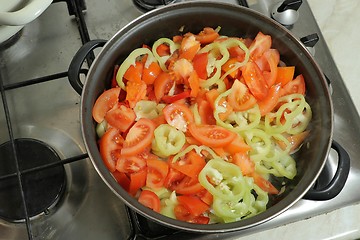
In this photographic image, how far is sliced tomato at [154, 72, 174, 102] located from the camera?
37.6 inches

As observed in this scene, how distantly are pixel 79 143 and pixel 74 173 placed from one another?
0.06 m

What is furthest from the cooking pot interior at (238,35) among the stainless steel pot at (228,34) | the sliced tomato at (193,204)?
the sliced tomato at (193,204)

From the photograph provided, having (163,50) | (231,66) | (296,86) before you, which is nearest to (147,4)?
(163,50)

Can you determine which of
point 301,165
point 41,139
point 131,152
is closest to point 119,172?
point 131,152

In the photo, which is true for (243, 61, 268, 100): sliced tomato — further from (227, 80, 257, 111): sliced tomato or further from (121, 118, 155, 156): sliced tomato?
(121, 118, 155, 156): sliced tomato

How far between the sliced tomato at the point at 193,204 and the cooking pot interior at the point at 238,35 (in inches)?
3.9

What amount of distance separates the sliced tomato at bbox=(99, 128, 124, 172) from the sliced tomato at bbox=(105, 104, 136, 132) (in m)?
0.01

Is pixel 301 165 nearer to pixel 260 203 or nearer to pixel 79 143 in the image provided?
pixel 260 203

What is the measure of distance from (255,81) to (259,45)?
71mm

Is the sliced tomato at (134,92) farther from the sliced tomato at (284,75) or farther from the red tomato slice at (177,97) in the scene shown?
the sliced tomato at (284,75)

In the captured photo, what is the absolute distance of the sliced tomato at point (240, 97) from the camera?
0.94 meters

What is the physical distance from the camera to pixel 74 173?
955mm

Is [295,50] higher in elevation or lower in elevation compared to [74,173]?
higher

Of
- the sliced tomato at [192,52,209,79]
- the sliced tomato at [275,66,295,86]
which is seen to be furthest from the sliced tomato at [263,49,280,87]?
the sliced tomato at [192,52,209,79]
